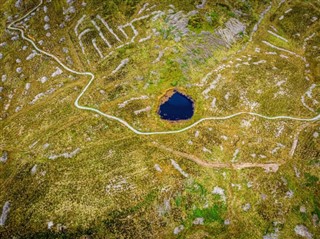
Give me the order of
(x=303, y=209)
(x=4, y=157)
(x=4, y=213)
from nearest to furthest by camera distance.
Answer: (x=303, y=209) → (x=4, y=213) → (x=4, y=157)

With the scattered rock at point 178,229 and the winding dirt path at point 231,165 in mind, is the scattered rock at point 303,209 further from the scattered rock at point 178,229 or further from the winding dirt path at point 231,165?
the scattered rock at point 178,229

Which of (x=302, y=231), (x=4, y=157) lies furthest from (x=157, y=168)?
(x=4, y=157)

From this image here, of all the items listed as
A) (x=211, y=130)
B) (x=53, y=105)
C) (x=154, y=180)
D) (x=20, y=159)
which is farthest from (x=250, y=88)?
(x=20, y=159)

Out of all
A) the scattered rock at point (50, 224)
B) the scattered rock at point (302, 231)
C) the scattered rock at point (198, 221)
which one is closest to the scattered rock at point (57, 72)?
the scattered rock at point (50, 224)

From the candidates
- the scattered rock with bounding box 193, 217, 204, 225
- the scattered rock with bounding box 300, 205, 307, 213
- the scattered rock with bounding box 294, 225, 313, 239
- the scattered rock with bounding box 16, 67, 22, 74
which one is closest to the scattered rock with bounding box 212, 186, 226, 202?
the scattered rock with bounding box 193, 217, 204, 225

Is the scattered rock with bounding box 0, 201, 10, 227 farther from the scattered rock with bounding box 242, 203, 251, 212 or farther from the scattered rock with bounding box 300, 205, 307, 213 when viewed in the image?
the scattered rock with bounding box 300, 205, 307, 213

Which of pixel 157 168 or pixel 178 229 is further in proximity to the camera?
pixel 157 168

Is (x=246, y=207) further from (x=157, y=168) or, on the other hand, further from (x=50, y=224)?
(x=50, y=224)

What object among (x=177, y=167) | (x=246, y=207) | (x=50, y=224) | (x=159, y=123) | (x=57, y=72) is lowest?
(x=246, y=207)

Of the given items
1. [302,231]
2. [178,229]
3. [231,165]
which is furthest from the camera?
[231,165]
